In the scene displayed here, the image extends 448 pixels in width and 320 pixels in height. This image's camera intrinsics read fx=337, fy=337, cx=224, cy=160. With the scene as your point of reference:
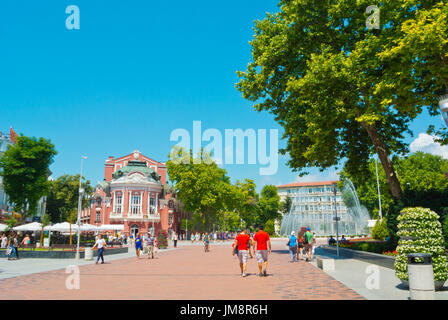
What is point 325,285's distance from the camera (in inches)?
395

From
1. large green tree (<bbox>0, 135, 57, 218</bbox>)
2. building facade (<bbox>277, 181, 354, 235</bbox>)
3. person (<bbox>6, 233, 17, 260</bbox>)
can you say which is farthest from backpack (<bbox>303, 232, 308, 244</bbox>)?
building facade (<bbox>277, 181, 354, 235</bbox>)

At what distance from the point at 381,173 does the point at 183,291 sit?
55.4 m

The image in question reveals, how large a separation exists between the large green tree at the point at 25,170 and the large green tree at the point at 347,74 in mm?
31370

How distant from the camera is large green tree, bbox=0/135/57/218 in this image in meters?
40.5

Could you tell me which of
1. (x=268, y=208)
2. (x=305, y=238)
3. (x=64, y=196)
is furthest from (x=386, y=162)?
(x=268, y=208)

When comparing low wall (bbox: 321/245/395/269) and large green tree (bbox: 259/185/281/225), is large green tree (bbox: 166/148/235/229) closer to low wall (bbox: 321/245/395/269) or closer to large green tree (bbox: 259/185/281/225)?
large green tree (bbox: 259/185/281/225)

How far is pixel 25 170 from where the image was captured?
133ft

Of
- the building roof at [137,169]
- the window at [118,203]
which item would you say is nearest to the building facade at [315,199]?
the building roof at [137,169]

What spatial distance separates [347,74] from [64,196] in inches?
2823

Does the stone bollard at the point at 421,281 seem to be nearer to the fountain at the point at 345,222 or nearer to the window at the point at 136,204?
the fountain at the point at 345,222

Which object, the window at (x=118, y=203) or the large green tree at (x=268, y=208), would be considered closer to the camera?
the window at (x=118, y=203)

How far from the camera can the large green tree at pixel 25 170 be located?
40.5 metres

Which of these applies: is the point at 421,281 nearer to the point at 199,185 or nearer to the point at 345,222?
the point at 199,185

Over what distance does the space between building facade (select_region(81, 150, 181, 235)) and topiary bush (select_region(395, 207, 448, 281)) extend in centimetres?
5838
